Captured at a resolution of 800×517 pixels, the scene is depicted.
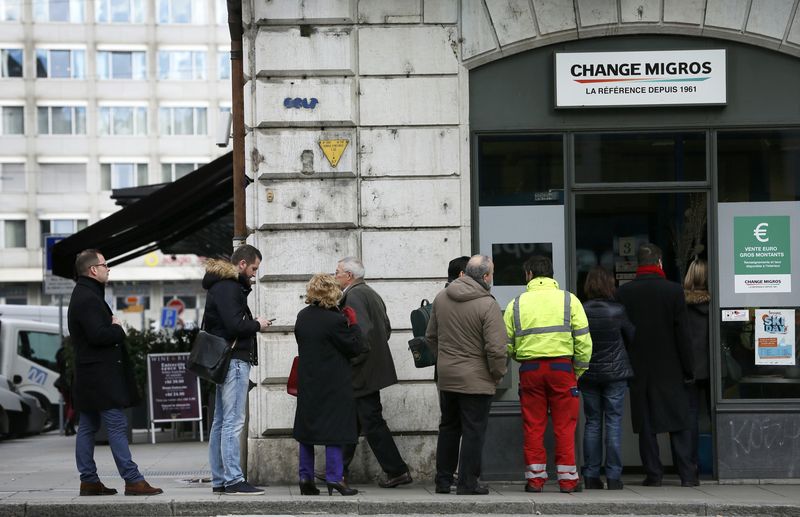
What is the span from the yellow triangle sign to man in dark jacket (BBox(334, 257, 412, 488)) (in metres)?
1.02

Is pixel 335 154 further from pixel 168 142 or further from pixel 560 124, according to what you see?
pixel 168 142

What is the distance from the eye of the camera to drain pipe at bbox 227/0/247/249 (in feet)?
37.0

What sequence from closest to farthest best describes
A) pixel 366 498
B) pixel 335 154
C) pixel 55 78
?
pixel 366 498 < pixel 335 154 < pixel 55 78

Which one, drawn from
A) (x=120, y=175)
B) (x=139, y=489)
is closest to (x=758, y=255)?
(x=139, y=489)

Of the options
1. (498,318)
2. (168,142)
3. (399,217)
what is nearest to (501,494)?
(498,318)

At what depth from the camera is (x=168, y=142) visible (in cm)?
5828

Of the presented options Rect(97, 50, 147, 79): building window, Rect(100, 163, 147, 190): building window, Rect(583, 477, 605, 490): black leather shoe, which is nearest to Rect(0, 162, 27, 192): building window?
Rect(100, 163, 147, 190): building window

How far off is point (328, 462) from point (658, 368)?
2.79 m

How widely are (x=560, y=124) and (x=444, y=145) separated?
102 cm

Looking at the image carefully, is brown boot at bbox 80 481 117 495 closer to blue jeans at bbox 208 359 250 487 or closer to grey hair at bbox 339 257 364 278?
blue jeans at bbox 208 359 250 487

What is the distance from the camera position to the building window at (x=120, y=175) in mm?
58031

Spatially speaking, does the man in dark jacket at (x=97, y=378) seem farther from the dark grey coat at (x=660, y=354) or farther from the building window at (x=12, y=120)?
the building window at (x=12, y=120)

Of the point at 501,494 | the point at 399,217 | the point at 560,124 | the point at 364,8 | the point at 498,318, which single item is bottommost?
the point at 501,494

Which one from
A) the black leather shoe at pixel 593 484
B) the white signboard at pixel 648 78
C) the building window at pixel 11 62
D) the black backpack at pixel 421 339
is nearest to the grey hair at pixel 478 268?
the black backpack at pixel 421 339
